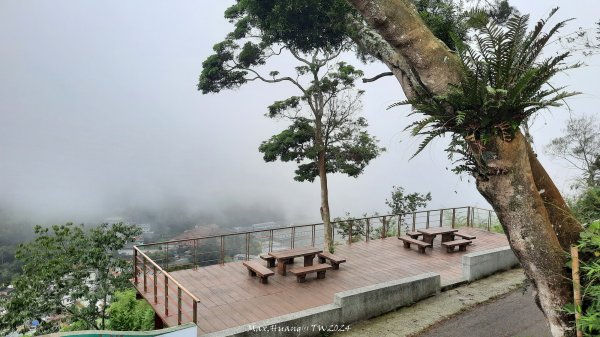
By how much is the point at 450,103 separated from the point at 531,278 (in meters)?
1.76

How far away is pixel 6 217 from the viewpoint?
74.3 ft

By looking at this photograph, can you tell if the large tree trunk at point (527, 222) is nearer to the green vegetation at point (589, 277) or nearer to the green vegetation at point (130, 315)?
the green vegetation at point (589, 277)

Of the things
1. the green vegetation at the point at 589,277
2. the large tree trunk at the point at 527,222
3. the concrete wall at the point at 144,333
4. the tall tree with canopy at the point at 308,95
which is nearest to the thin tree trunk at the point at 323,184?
the tall tree with canopy at the point at 308,95

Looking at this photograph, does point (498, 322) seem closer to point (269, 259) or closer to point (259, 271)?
point (259, 271)

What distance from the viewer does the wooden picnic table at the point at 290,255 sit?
27.8 feet

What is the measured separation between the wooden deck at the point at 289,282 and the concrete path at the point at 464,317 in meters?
0.74

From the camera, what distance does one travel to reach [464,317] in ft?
22.6

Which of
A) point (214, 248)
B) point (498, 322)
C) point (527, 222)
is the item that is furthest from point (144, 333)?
point (498, 322)

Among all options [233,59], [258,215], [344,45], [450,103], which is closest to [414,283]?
[450,103]

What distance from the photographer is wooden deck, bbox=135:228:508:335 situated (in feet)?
21.8

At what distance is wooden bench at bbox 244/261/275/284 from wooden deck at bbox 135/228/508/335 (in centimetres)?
12

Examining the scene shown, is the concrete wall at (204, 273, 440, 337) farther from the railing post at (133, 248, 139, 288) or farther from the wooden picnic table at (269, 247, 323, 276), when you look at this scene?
the railing post at (133, 248, 139, 288)

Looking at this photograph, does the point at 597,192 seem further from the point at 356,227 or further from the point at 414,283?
the point at 356,227

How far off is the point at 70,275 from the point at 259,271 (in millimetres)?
3275
